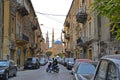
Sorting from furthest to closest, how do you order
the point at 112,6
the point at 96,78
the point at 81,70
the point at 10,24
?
1. the point at 10,24
2. the point at 81,70
3. the point at 112,6
4. the point at 96,78

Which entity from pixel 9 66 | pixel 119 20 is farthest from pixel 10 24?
pixel 119 20

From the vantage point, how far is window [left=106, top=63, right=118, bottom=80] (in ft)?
17.0

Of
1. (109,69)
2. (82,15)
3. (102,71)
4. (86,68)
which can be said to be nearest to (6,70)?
(86,68)

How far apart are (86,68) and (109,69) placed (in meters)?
9.01

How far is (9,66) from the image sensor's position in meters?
27.0

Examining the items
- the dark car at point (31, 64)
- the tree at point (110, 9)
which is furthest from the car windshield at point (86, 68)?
the dark car at point (31, 64)

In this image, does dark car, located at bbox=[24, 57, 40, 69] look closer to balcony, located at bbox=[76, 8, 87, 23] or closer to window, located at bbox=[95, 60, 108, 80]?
balcony, located at bbox=[76, 8, 87, 23]

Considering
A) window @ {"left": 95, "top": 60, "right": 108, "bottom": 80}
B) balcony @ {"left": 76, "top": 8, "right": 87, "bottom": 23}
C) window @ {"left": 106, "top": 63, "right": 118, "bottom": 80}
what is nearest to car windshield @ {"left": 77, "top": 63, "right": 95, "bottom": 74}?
window @ {"left": 95, "top": 60, "right": 108, "bottom": 80}

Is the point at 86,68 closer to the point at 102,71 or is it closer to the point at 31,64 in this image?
the point at 102,71

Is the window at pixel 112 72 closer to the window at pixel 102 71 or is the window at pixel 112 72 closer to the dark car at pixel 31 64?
the window at pixel 102 71

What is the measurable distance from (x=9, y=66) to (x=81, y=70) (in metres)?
13.4

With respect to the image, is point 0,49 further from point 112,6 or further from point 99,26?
point 112,6

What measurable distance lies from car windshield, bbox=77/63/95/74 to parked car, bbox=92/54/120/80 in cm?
773

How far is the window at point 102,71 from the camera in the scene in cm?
593
